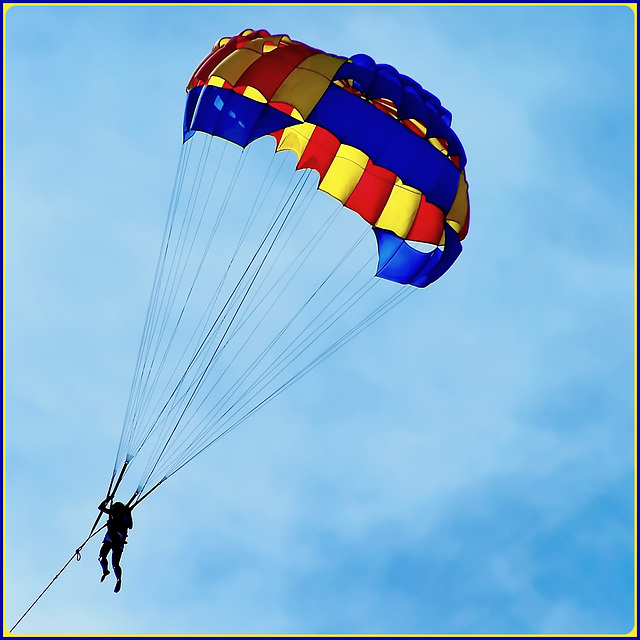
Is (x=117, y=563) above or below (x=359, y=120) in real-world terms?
below

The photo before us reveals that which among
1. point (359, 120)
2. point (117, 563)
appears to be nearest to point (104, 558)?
point (117, 563)

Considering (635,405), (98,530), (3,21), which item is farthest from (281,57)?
(635,405)

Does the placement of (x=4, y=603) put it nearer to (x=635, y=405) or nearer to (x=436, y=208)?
(x=436, y=208)

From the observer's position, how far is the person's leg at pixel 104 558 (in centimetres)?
1177

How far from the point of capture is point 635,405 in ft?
62.4

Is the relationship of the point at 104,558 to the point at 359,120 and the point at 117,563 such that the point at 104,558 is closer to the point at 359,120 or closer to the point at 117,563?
the point at 117,563

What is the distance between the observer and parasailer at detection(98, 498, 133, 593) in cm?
1172

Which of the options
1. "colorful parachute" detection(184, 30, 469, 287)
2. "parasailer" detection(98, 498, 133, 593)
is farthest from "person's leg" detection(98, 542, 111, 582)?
"colorful parachute" detection(184, 30, 469, 287)

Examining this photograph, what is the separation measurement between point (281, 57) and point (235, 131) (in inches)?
50.0

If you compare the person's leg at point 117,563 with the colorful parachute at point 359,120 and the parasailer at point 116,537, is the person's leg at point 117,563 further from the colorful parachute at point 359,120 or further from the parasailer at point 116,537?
the colorful parachute at point 359,120

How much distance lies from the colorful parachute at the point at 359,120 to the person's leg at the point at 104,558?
594 centimetres

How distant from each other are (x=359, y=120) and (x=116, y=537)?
267 inches

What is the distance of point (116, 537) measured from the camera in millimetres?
11758

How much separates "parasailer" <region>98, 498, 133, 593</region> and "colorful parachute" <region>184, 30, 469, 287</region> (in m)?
5.45
